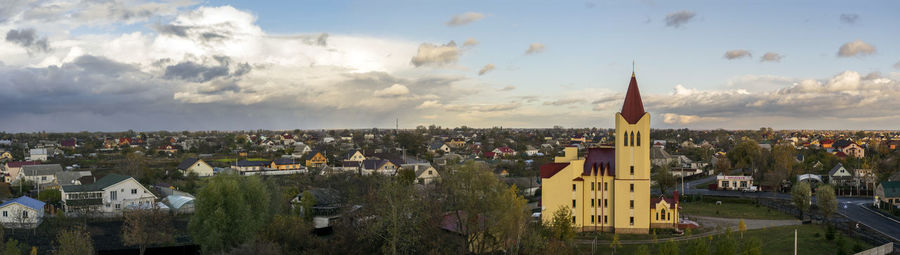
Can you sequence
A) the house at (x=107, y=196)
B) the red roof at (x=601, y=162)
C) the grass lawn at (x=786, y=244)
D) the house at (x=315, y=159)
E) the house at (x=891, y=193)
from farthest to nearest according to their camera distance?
the house at (x=315, y=159) < the house at (x=107, y=196) < the house at (x=891, y=193) < the red roof at (x=601, y=162) < the grass lawn at (x=786, y=244)

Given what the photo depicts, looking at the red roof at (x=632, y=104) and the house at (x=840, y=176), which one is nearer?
the red roof at (x=632, y=104)

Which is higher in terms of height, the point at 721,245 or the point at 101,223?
the point at 721,245

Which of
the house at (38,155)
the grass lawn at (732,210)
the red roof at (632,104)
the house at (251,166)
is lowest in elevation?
the grass lawn at (732,210)

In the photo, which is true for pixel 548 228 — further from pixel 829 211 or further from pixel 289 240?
pixel 829 211

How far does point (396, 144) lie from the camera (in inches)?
4884

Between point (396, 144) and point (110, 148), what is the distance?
61.4m

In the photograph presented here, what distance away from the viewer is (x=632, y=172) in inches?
1403

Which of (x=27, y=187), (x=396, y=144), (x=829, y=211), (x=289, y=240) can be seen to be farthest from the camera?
(x=396, y=144)

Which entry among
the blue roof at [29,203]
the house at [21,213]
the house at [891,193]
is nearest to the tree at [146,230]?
the house at [21,213]

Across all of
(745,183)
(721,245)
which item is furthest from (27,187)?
(745,183)

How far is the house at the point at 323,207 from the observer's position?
40.3 metres

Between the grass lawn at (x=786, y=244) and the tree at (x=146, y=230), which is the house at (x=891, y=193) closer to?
the grass lawn at (x=786, y=244)

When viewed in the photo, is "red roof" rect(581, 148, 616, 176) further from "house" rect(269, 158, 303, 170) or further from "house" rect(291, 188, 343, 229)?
A: "house" rect(269, 158, 303, 170)

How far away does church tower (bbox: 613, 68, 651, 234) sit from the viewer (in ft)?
116
